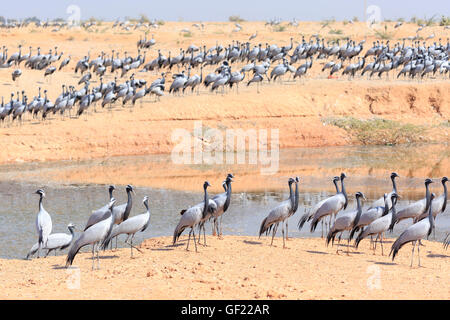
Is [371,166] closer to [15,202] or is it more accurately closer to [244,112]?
[244,112]

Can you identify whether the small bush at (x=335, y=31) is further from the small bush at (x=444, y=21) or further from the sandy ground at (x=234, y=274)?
the sandy ground at (x=234, y=274)

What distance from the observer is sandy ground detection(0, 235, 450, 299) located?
10.9 metres

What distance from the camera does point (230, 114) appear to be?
31.2 m

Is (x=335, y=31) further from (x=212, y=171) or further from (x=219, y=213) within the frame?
(x=219, y=213)

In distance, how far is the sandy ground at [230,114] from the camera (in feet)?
91.7

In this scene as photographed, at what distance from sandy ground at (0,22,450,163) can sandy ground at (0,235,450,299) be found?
45.2 ft

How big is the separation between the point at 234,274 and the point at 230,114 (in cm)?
1943

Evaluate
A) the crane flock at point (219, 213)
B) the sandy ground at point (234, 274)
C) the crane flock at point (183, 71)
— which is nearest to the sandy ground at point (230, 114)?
the crane flock at point (183, 71)

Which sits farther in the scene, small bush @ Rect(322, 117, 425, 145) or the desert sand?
small bush @ Rect(322, 117, 425, 145)

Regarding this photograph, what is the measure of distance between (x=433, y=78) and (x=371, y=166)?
1432 centimetres

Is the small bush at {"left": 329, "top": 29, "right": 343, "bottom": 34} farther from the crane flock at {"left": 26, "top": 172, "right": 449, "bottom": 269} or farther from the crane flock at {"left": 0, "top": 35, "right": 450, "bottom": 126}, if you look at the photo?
the crane flock at {"left": 26, "top": 172, "right": 449, "bottom": 269}

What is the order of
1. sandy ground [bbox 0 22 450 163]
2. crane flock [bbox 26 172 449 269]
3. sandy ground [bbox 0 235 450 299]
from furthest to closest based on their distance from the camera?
sandy ground [bbox 0 22 450 163]
crane flock [bbox 26 172 449 269]
sandy ground [bbox 0 235 450 299]

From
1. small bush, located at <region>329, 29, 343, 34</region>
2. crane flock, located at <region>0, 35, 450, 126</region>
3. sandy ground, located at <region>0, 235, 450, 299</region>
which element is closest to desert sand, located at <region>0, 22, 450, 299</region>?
sandy ground, located at <region>0, 235, 450, 299</region>

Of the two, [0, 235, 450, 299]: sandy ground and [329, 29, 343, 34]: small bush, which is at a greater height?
[329, 29, 343, 34]: small bush
